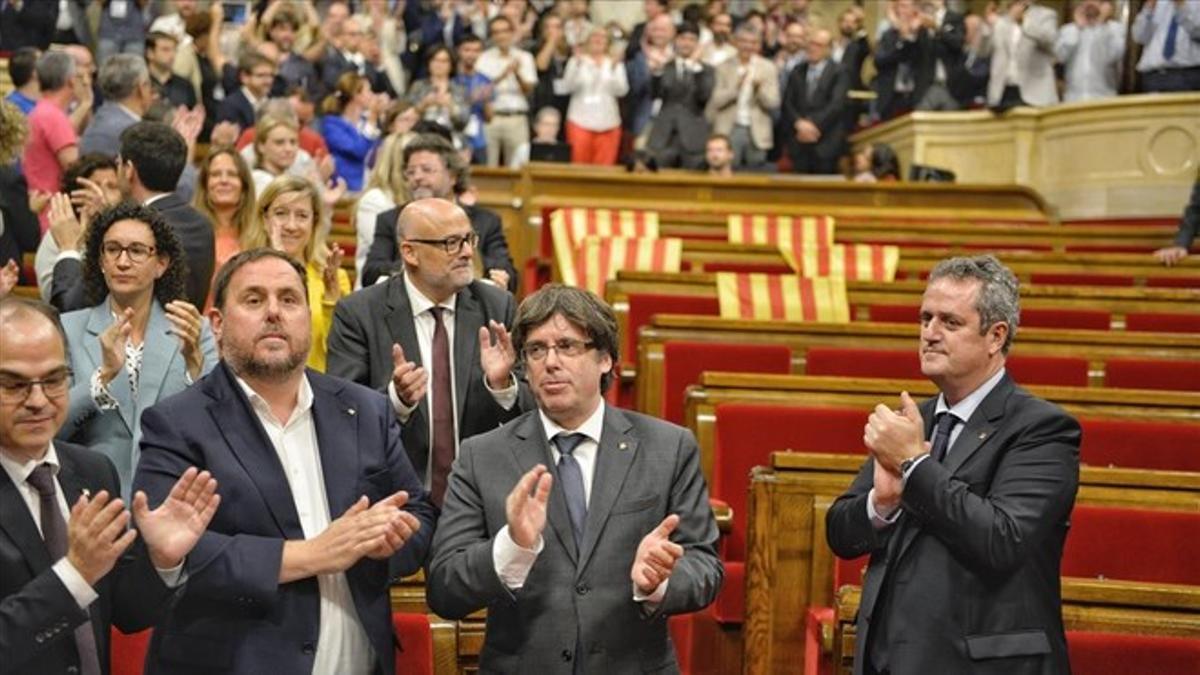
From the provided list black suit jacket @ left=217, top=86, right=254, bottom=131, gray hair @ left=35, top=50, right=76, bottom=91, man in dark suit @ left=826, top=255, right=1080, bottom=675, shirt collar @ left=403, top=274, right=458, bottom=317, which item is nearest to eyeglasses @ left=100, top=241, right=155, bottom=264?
shirt collar @ left=403, top=274, right=458, bottom=317

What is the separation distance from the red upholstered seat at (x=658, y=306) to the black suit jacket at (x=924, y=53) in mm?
4571

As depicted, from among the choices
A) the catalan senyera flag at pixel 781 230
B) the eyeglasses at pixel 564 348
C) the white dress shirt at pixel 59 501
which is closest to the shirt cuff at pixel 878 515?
the eyeglasses at pixel 564 348

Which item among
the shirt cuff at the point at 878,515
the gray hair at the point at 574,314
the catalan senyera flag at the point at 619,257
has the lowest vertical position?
the shirt cuff at the point at 878,515

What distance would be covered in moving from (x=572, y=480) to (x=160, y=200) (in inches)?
61.9

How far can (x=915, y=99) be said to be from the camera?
31.1ft

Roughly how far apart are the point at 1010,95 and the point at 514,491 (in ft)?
23.7

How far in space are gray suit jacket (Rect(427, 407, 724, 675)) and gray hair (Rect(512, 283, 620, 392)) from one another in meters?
0.12

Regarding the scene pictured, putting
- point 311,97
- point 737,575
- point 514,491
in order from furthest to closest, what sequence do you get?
point 311,97 < point 737,575 < point 514,491

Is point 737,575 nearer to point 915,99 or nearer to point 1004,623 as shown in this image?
point 1004,623

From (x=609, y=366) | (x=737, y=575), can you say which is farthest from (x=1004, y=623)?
(x=737, y=575)

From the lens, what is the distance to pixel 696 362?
14.4ft

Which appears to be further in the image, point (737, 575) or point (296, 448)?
point (737, 575)

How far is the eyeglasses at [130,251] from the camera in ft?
10.2

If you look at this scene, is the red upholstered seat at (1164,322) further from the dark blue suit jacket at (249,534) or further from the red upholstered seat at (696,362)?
the dark blue suit jacket at (249,534)
